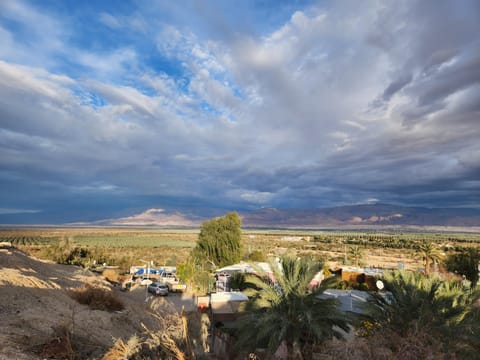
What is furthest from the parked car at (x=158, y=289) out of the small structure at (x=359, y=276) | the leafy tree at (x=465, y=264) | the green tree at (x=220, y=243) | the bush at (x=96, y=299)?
the leafy tree at (x=465, y=264)

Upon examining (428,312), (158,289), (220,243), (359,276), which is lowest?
(158,289)

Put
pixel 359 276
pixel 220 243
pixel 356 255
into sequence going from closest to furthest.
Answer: pixel 359 276 → pixel 220 243 → pixel 356 255

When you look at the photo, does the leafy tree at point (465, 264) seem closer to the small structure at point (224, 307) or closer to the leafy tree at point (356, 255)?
the leafy tree at point (356, 255)

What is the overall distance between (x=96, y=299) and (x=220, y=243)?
91.0 feet

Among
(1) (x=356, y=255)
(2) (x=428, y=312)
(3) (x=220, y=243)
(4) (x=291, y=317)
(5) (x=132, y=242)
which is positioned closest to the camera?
(2) (x=428, y=312)

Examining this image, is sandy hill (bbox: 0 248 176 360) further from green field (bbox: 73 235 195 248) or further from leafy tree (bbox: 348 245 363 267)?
green field (bbox: 73 235 195 248)

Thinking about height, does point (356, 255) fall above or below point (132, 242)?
above

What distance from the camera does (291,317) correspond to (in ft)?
31.2

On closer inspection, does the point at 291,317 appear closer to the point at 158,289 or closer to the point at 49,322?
the point at 49,322

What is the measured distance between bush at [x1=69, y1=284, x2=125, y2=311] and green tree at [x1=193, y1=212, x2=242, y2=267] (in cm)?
2538

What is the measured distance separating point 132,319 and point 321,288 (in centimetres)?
1051

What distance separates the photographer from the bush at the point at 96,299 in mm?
15953

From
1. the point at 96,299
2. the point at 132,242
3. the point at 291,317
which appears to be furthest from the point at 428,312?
the point at 132,242

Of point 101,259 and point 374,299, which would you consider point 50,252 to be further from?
point 374,299
